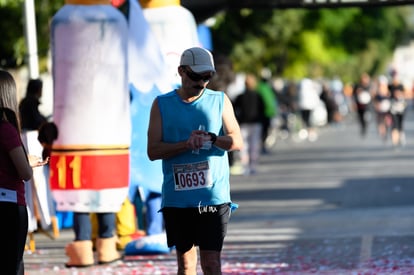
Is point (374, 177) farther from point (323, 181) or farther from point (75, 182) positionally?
point (75, 182)

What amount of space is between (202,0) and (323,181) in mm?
5721

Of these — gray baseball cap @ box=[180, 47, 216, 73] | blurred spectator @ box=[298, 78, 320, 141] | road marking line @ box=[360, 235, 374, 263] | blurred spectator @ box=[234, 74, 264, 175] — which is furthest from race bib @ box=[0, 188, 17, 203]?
blurred spectator @ box=[298, 78, 320, 141]

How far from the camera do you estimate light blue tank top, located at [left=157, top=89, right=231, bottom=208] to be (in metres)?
7.83

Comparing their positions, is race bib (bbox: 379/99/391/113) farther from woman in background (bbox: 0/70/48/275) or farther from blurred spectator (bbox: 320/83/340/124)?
woman in background (bbox: 0/70/48/275)

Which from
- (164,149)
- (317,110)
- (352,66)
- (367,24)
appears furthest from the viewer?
(352,66)

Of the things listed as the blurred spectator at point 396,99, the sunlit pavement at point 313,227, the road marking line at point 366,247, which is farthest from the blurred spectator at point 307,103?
the road marking line at point 366,247

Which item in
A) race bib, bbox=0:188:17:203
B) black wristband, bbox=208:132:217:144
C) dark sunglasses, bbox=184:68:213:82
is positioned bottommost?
race bib, bbox=0:188:17:203

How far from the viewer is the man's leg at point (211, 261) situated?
7.80m

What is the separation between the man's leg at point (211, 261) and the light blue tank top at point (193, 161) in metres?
0.29

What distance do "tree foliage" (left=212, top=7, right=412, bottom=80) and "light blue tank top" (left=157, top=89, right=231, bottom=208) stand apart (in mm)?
20685

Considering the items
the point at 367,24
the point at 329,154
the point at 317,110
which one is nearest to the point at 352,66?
the point at 367,24

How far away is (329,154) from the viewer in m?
30.2

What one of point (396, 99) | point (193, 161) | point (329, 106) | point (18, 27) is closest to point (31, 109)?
point (193, 161)

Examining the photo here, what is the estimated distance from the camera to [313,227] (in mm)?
14539
